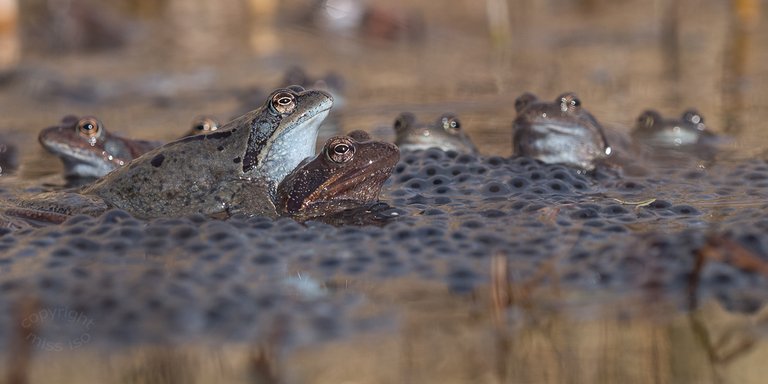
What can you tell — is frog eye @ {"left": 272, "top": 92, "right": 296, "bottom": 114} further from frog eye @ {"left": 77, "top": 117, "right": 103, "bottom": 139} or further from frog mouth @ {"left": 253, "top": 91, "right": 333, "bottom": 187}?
frog eye @ {"left": 77, "top": 117, "right": 103, "bottom": 139}

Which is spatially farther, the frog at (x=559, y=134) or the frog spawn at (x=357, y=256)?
the frog at (x=559, y=134)

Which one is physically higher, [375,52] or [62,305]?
[375,52]

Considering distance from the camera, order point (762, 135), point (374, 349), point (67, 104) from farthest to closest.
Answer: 1. point (67, 104)
2. point (762, 135)
3. point (374, 349)

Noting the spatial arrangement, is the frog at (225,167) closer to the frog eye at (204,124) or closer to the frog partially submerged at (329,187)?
the frog partially submerged at (329,187)

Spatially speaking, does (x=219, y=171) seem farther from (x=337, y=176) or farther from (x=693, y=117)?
(x=693, y=117)

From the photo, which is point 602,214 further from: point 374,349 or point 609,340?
point 374,349

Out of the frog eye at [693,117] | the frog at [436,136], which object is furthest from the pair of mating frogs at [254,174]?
the frog eye at [693,117]

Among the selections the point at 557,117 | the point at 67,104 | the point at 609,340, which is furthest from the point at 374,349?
the point at 67,104

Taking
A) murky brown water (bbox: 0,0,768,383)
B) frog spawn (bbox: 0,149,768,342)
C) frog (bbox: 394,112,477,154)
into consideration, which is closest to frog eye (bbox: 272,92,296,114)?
frog spawn (bbox: 0,149,768,342)
